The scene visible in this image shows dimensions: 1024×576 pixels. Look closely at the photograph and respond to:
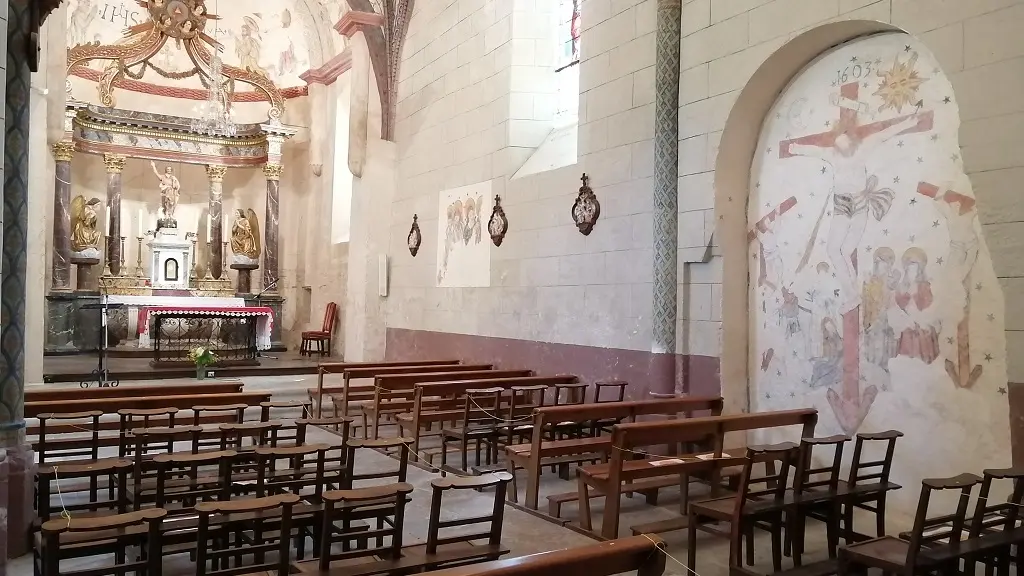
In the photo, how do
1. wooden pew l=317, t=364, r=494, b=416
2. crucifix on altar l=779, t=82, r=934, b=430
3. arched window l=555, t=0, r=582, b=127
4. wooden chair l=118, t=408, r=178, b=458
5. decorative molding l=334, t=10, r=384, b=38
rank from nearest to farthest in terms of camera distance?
wooden chair l=118, t=408, r=178, b=458 < crucifix on altar l=779, t=82, r=934, b=430 < wooden pew l=317, t=364, r=494, b=416 < arched window l=555, t=0, r=582, b=127 < decorative molding l=334, t=10, r=384, b=38

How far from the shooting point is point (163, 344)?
13.9m

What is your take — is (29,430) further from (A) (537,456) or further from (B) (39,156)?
(B) (39,156)

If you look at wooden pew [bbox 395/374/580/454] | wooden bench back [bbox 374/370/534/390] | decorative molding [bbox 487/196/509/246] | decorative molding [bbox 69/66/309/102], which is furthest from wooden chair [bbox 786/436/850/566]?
decorative molding [bbox 69/66/309/102]

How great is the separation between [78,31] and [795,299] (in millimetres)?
14554

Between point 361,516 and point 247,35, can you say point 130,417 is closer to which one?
point 361,516

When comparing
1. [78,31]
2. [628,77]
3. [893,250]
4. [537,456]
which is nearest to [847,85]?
[893,250]

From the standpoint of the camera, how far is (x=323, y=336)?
47.2ft

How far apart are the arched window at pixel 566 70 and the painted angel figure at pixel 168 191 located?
31.0 ft

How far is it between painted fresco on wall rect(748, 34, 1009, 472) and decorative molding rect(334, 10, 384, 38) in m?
7.13

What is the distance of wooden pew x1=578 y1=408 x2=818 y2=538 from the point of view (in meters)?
4.36

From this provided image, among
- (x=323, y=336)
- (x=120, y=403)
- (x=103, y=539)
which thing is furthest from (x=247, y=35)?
(x=103, y=539)

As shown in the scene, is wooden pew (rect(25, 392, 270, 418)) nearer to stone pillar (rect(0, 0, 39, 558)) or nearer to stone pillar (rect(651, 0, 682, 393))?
stone pillar (rect(0, 0, 39, 558))

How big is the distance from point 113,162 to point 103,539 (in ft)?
46.4

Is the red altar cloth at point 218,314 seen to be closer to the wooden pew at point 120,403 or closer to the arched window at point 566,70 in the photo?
the arched window at point 566,70
